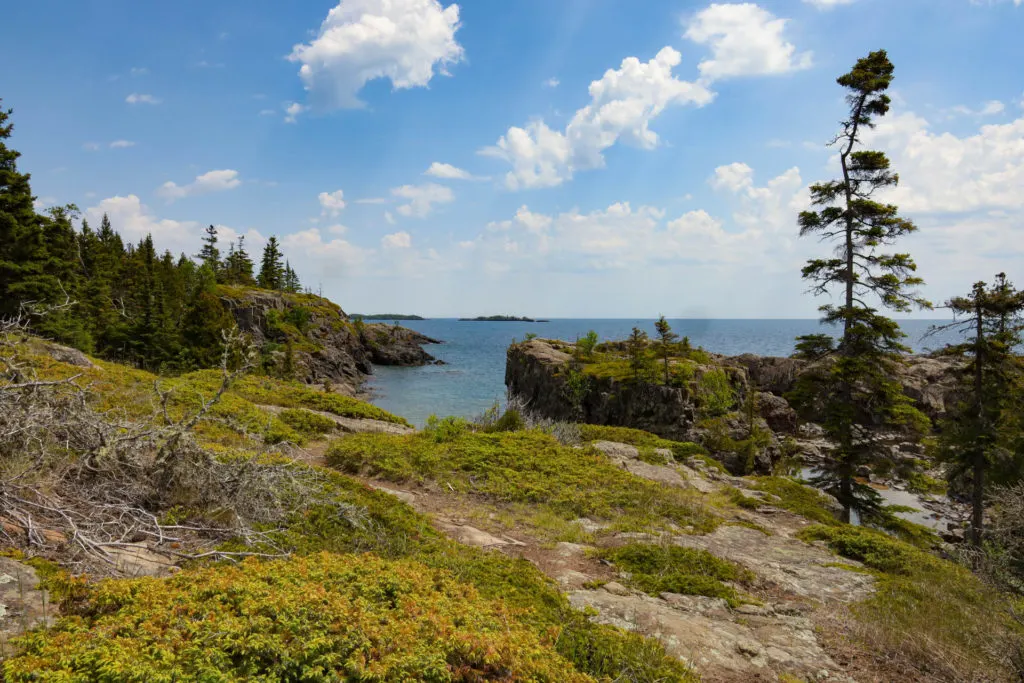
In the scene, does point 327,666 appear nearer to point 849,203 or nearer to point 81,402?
point 81,402

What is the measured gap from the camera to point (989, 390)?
605 inches

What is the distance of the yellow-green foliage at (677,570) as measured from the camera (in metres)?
6.82

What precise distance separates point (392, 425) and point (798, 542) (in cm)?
1237

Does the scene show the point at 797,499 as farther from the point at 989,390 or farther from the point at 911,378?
the point at 911,378

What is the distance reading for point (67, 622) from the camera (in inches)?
124

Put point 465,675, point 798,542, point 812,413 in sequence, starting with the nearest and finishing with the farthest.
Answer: point 465,675, point 798,542, point 812,413

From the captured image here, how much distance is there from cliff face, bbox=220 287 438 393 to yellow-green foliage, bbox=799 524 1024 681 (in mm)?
40157

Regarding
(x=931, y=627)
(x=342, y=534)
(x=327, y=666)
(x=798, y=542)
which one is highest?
(x=327, y=666)

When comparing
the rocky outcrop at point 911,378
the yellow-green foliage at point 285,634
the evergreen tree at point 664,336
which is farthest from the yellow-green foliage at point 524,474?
the rocky outcrop at point 911,378

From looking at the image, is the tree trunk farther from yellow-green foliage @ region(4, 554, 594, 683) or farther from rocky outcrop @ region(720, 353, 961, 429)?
yellow-green foliage @ region(4, 554, 594, 683)

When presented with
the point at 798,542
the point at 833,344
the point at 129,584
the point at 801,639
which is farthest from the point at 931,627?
the point at 833,344

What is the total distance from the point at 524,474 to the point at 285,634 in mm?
9184

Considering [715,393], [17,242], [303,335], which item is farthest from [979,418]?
[303,335]

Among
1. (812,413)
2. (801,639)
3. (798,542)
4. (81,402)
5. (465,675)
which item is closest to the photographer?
(465,675)
